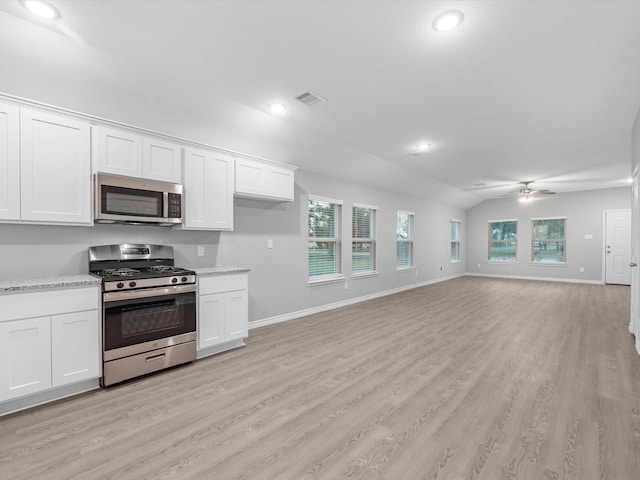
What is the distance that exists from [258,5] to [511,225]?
429 inches

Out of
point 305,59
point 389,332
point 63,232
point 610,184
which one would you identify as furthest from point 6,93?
point 610,184

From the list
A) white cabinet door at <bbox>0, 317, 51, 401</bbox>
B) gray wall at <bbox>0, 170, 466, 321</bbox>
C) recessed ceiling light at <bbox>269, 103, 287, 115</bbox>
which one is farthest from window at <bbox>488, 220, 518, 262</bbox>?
white cabinet door at <bbox>0, 317, 51, 401</bbox>

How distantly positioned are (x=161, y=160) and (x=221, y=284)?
151cm

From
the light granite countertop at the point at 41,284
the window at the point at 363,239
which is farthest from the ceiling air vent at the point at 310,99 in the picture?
the window at the point at 363,239

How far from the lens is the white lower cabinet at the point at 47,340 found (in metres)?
2.30

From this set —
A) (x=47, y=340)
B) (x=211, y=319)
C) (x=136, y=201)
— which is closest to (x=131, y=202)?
(x=136, y=201)

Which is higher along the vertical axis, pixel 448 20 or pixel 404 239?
pixel 448 20

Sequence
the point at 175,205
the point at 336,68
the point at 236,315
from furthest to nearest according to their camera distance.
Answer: the point at 236,315, the point at 175,205, the point at 336,68

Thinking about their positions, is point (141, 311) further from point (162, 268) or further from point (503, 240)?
point (503, 240)

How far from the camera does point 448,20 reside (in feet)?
6.89

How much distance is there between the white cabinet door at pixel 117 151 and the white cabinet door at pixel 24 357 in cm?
145

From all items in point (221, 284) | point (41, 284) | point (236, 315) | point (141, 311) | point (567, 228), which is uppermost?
point (567, 228)

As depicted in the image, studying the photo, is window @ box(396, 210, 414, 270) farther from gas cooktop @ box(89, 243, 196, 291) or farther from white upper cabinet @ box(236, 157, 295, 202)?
gas cooktop @ box(89, 243, 196, 291)

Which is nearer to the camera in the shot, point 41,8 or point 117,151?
point 41,8
